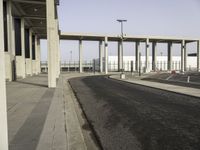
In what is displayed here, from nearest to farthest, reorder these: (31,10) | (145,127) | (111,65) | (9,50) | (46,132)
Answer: (46,132) → (145,127) → (9,50) → (31,10) → (111,65)

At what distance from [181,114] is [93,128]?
13.0 ft

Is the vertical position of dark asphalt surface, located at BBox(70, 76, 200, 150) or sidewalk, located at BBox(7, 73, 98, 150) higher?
sidewalk, located at BBox(7, 73, 98, 150)

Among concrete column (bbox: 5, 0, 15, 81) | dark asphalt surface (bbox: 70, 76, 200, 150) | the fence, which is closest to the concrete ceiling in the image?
concrete column (bbox: 5, 0, 15, 81)

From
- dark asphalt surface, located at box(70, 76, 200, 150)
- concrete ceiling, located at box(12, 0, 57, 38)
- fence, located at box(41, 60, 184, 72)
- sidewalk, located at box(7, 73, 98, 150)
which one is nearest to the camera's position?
sidewalk, located at box(7, 73, 98, 150)

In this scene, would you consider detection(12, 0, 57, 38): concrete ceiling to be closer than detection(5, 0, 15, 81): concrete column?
Answer: No

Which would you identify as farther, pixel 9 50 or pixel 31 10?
pixel 31 10

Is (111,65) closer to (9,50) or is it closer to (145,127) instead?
(9,50)

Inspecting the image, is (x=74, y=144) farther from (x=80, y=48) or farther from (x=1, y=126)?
(x=80, y=48)

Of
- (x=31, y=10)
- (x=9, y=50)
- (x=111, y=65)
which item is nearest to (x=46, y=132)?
(x=9, y=50)

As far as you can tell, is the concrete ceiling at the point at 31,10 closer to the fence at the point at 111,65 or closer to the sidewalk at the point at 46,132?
the sidewalk at the point at 46,132

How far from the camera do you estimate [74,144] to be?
6.70 meters

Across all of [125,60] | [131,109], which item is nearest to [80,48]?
[125,60]

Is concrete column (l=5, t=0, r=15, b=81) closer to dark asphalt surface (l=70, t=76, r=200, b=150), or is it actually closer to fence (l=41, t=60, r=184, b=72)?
dark asphalt surface (l=70, t=76, r=200, b=150)

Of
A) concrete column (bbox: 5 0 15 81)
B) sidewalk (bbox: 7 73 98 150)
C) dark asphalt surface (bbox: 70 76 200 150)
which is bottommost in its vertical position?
dark asphalt surface (bbox: 70 76 200 150)
